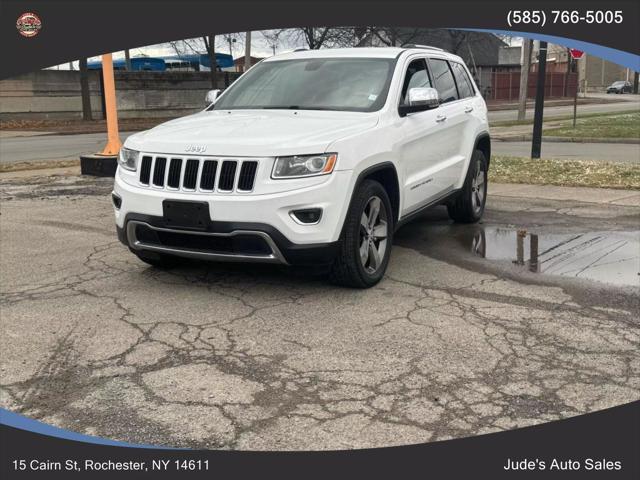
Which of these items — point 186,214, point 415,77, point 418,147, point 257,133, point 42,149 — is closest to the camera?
point 186,214

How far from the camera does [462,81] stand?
25.2 ft

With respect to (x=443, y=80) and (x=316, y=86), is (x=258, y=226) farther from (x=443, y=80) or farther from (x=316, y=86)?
(x=443, y=80)

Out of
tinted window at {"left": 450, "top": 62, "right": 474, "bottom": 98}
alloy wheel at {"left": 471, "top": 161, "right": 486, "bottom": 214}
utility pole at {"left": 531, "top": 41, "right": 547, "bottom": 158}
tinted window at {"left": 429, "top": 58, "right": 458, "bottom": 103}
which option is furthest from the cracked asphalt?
utility pole at {"left": 531, "top": 41, "right": 547, "bottom": 158}

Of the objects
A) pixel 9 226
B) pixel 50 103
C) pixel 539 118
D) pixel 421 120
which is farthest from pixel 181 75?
pixel 421 120

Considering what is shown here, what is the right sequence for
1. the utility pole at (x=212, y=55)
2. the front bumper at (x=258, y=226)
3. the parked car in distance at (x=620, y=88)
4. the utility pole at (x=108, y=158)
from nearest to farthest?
the front bumper at (x=258, y=226) → the utility pole at (x=108, y=158) → the utility pole at (x=212, y=55) → the parked car in distance at (x=620, y=88)

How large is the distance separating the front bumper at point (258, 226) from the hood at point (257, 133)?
0.98 ft

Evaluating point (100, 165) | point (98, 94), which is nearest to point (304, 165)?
point (100, 165)

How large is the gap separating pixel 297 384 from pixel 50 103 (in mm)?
34593

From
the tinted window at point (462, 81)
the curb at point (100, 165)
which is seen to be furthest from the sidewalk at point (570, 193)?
the curb at point (100, 165)

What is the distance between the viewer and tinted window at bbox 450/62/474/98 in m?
7.54

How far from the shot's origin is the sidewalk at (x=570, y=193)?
9242 millimetres

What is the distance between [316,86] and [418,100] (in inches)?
38.9

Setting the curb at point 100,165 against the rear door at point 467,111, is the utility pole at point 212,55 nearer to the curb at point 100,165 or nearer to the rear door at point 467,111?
the curb at point 100,165

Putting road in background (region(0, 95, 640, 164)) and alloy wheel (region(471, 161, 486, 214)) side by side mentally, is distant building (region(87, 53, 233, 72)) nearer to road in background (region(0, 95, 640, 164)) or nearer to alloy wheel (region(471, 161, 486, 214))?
road in background (region(0, 95, 640, 164))
